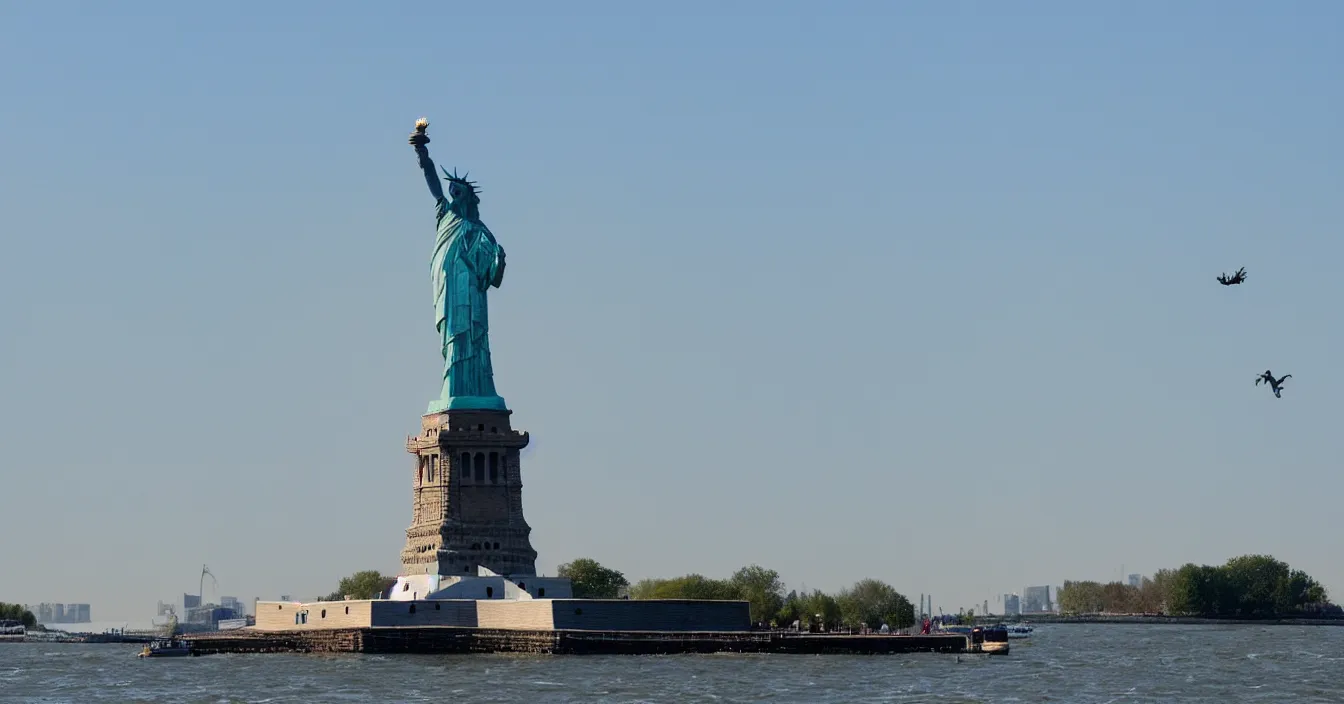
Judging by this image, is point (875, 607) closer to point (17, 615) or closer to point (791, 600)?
point (791, 600)

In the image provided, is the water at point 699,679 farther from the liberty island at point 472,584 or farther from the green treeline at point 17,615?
the green treeline at point 17,615

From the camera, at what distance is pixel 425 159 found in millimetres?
111500

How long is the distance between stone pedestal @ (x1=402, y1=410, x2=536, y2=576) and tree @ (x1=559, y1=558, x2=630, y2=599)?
26.3 metres

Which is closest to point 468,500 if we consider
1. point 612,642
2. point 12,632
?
point 612,642

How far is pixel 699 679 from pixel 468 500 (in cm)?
3067

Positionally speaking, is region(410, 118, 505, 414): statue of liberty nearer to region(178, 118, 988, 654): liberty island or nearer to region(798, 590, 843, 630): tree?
region(178, 118, 988, 654): liberty island

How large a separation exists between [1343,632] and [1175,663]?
3239 inches

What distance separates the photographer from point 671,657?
93750 millimetres

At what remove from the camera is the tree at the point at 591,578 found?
445 ft

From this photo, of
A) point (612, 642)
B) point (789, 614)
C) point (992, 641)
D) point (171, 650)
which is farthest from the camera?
point (789, 614)

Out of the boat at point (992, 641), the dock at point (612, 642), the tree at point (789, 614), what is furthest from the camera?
the tree at point (789, 614)

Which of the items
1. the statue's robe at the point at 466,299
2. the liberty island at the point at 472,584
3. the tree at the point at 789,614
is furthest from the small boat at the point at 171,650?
the tree at the point at 789,614

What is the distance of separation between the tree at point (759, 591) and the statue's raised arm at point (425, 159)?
30979mm

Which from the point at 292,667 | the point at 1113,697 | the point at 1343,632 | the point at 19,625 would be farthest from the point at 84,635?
the point at 1113,697
